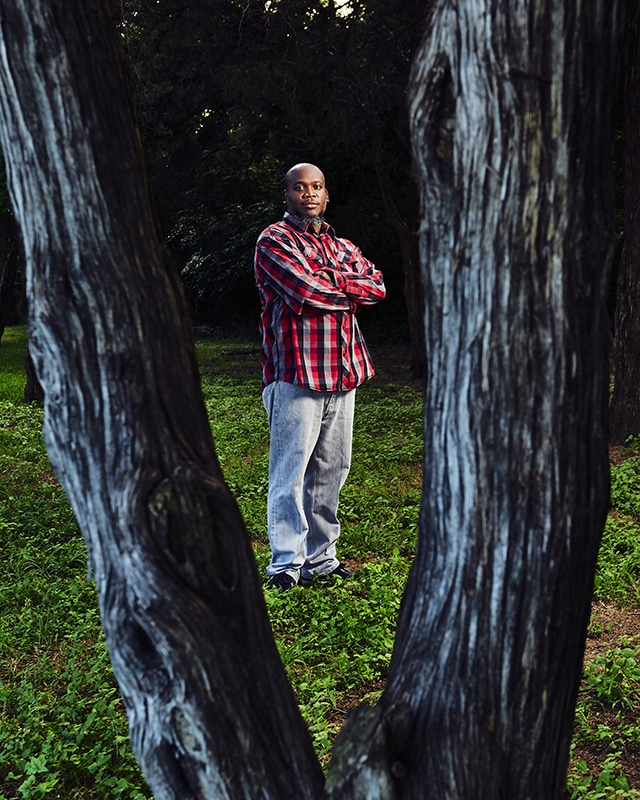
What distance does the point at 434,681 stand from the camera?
2.14m

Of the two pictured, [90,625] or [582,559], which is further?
[90,625]

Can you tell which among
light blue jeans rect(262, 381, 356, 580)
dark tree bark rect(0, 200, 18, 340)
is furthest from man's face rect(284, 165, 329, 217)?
dark tree bark rect(0, 200, 18, 340)

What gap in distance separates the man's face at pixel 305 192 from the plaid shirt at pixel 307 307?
85mm

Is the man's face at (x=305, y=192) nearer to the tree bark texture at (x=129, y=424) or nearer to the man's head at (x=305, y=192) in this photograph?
the man's head at (x=305, y=192)

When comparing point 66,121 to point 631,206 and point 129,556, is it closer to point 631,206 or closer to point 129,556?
point 129,556

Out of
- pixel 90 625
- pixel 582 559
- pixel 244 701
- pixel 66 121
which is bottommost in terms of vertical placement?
pixel 90 625

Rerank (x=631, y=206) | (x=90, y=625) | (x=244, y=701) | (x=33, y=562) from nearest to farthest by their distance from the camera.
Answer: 1. (x=244, y=701)
2. (x=90, y=625)
3. (x=33, y=562)
4. (x=631, y=206)

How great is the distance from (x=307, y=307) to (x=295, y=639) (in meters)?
1.82

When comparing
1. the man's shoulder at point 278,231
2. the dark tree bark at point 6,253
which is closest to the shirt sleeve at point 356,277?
the man's shoulder at point 278,231

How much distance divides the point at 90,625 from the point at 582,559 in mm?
3693

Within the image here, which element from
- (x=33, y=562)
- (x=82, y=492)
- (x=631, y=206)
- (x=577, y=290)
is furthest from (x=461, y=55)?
(x=631, y=206)

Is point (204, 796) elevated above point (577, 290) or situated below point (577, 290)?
below

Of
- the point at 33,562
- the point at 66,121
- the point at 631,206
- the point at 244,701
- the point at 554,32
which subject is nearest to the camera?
the point at 554,32

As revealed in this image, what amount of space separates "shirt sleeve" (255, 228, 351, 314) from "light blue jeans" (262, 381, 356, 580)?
1.62ft
